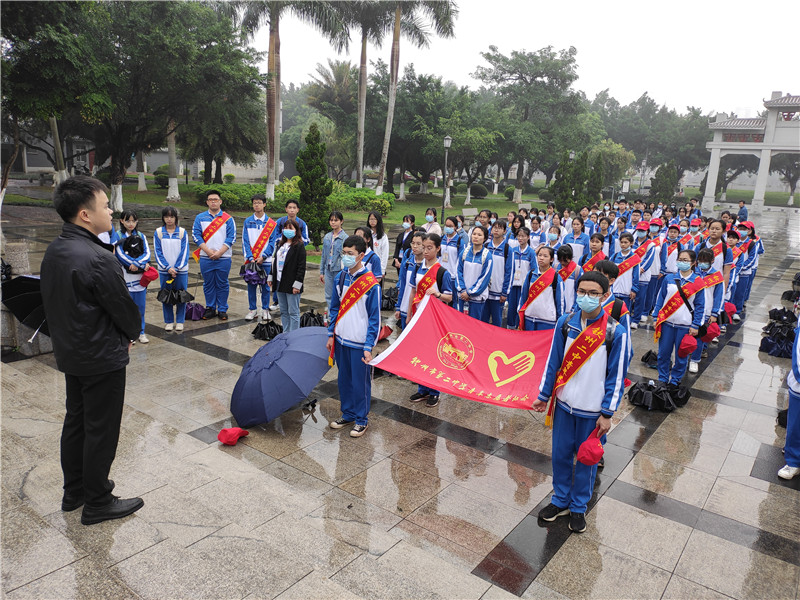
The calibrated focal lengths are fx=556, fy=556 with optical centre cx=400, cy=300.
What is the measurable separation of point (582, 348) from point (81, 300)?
3443 millimetres

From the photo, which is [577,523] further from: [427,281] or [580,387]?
[427,281]

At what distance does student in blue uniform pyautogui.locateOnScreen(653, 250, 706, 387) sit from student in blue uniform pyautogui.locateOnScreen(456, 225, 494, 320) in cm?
223

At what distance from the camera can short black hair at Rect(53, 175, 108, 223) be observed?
3703 millimetres

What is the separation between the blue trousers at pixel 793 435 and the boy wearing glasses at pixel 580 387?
234 centimetres

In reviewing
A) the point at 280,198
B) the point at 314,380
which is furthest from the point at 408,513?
the point at 280,198

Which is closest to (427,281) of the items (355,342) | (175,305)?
Result: (355,342)

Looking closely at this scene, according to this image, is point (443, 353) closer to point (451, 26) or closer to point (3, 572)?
point (3, 572)

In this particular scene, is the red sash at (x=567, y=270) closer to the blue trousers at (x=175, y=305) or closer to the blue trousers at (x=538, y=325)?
the blue trousers at (x=538, y=325)

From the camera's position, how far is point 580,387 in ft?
13.1

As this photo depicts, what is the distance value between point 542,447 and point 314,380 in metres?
2.37

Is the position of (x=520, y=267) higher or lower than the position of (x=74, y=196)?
lower

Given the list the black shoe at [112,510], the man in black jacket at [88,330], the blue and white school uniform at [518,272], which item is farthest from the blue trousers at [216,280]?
the black shoe at [112,510]

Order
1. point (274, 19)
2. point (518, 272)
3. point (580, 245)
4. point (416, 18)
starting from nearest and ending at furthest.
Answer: point (518, 272), point (580, 245), point (274, 19), point (416, 18)

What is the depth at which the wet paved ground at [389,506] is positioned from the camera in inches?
139
